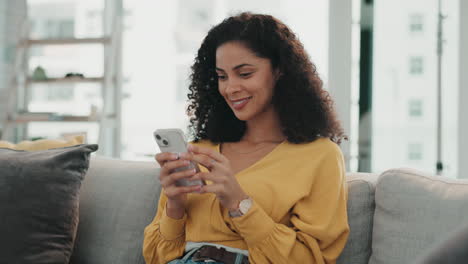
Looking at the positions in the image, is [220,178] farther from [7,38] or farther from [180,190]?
[7,38]

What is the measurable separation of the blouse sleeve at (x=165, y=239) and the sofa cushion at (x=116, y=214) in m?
0.21

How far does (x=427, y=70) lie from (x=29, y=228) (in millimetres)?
3005

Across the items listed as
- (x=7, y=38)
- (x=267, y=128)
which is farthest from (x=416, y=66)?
(x=7, y=38)

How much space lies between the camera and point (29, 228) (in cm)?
157

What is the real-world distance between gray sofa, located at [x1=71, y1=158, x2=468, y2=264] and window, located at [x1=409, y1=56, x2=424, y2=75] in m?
2.41

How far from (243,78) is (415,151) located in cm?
267

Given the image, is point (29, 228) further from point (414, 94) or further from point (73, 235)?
point (414, 94)

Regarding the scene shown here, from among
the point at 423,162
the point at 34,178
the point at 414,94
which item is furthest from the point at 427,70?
the point at 34,178

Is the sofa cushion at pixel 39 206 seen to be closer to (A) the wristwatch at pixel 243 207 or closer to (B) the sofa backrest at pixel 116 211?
(B) the sofa backrest at pixel 116 211

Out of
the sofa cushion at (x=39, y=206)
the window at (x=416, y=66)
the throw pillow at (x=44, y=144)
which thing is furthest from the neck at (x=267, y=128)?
the window at (x=416, y=66)

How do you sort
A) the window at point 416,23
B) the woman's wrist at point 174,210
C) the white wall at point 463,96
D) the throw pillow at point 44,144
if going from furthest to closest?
the window at point 416,23 < the white wall at point 463,96 < the throw pillow at point 44,144 < the woman's wrist at point 174,210

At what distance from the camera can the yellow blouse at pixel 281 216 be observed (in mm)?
1272

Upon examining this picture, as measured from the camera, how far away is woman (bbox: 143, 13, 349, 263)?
1275 mm

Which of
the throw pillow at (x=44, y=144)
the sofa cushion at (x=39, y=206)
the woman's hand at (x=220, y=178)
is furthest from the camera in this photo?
the throw pillow at (x=44, y=144)
